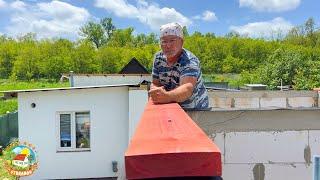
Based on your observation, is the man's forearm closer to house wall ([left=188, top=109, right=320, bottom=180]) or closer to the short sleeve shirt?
the short sleeve shirt

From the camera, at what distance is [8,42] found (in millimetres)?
74688

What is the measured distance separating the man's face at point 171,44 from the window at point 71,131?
11.8m

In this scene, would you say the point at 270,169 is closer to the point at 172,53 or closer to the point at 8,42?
the point at 172,53

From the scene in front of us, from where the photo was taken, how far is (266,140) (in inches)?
104

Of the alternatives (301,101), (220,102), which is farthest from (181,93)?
(301,101)

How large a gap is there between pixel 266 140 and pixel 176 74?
0.63 m

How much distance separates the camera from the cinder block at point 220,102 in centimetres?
854

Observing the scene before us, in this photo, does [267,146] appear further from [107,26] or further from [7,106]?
[107,26]

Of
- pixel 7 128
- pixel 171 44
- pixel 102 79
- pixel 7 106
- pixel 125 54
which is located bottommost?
pixel 7 128

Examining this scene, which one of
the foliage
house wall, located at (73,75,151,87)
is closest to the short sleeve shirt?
house wall, located at (73,75,151,87)

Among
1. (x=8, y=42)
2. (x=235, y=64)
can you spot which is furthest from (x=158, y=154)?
(x=8, y=42)

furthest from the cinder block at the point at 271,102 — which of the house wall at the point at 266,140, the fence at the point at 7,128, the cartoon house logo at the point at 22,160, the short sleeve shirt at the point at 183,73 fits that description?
the fence at the point at 7,128

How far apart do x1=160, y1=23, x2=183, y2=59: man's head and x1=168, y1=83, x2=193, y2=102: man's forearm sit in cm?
27

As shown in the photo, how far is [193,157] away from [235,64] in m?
65.2
